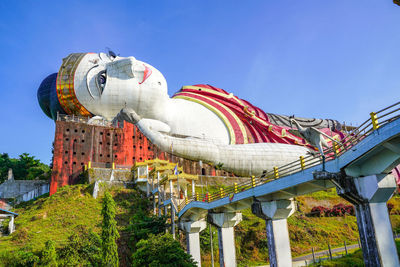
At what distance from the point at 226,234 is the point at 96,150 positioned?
19.4 meters

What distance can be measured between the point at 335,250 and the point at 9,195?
3029 cm

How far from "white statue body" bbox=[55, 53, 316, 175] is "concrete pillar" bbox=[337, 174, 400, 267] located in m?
25.9

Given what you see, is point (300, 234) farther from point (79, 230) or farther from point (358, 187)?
point (358, 187)

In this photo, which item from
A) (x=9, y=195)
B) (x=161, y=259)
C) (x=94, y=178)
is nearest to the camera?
(x=161, y=259)

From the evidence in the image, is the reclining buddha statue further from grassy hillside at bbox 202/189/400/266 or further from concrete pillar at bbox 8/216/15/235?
concrete pillar at bbox 8/216/15/235

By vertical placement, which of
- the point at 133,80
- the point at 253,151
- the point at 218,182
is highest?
the point at 133,80

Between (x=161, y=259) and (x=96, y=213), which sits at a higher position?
(x=96, y=213)

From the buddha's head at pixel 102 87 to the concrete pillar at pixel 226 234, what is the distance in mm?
22166

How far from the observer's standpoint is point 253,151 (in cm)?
3959

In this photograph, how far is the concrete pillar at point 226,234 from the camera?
18994 mm

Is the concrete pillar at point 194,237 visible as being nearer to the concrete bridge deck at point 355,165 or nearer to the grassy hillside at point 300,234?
the grassy hillside at point 300,234

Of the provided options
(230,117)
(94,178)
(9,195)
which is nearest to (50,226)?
(94,178)

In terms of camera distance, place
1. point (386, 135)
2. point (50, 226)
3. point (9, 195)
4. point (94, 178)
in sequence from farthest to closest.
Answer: point (9, 195), point (94, 178), point (50, 226), point (386, 135)

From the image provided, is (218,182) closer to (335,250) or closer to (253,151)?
(253,151)
